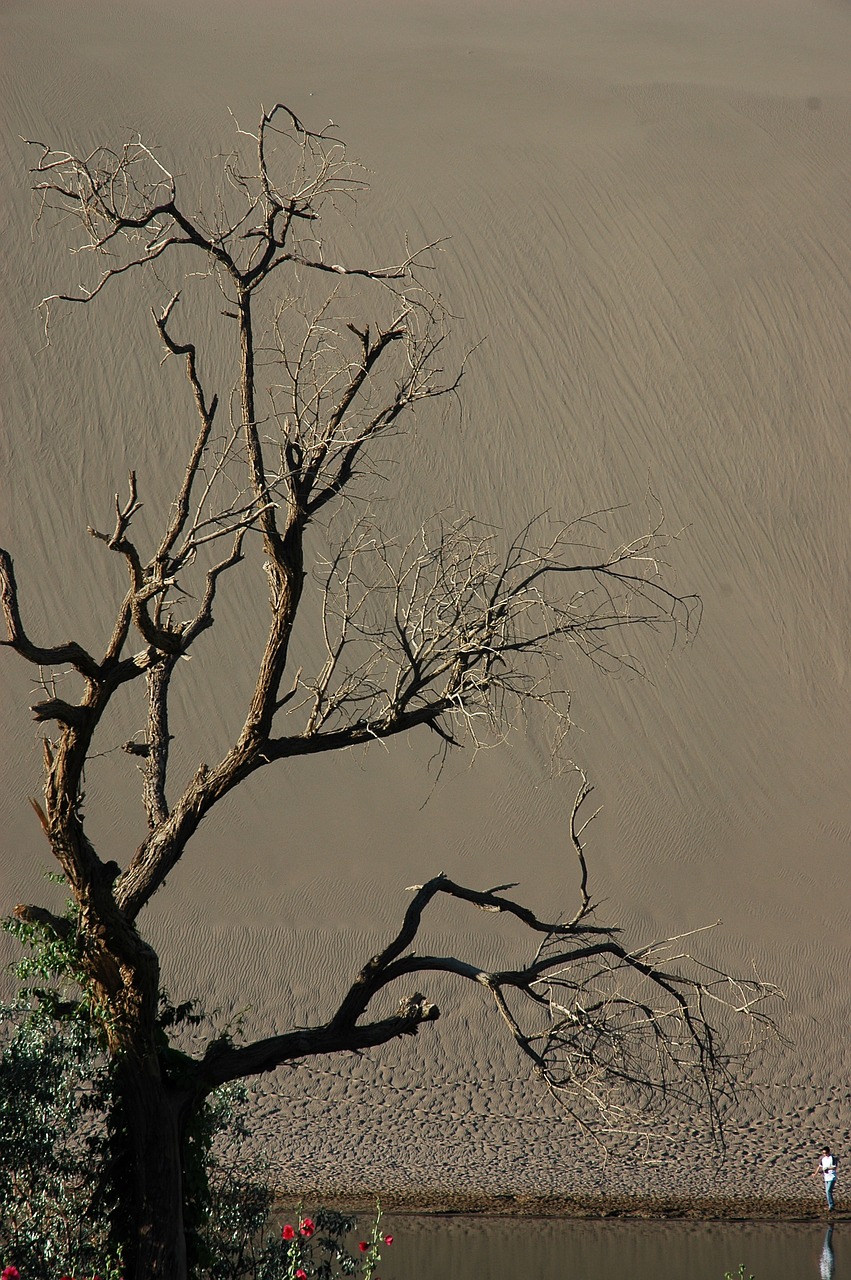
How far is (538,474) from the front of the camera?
2427 centimetres

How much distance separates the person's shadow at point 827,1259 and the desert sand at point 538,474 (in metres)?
1.24

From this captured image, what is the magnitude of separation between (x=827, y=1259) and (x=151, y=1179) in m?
8.15

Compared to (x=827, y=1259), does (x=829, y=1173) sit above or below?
above

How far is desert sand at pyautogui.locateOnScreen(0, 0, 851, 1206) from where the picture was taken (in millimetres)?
16016

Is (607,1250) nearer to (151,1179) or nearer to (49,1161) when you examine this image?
(49,1161)

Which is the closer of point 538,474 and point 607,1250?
point 607,1250

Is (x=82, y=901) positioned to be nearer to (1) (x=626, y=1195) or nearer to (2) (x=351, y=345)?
(1) (x=626, y=1195)

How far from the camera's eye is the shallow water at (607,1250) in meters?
11.4

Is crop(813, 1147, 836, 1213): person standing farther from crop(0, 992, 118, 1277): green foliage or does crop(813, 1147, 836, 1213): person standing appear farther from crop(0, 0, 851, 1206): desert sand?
crop(0, 992, 118, 1277): green foliage

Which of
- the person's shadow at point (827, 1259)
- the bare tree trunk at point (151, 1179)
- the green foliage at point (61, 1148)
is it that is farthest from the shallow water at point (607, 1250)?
the bare tree trunk at point (151, 1179)

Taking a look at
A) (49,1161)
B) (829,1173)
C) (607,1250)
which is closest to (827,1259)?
(829,1173)

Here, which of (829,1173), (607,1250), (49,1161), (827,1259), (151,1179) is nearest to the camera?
(151,1179)

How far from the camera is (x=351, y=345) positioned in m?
19.8

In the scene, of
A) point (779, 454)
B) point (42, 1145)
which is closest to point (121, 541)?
point (42, 1145)
